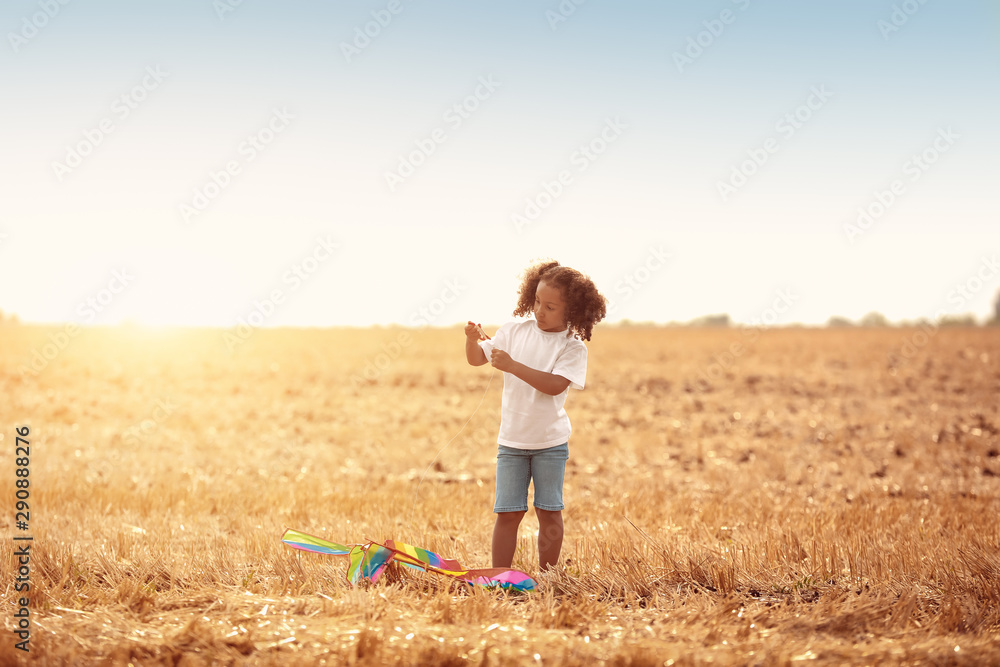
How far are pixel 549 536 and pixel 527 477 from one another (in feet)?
1.30

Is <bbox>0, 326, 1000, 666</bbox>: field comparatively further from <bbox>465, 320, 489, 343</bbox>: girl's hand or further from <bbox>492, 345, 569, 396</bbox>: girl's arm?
<bbox>465, 320, 489, 343</bbox>: girl's hand

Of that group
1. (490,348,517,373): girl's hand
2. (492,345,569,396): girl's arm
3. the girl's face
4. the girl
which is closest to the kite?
the girl

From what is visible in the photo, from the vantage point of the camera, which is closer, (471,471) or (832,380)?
(471,471)

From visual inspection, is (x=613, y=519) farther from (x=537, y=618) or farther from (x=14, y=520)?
(x=14, y=520)

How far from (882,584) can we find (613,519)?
100 inches

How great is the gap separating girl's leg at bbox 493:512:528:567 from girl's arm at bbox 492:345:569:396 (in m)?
0.86

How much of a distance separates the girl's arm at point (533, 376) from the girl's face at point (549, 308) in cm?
34

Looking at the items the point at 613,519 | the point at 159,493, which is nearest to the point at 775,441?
the point at 613,519

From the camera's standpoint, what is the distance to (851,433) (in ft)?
45.0

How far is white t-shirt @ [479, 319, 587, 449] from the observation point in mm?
4207

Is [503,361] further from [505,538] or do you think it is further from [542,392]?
[505,538]

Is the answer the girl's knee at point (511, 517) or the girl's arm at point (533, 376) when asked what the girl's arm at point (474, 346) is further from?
the girl's knee at point (511, 517)

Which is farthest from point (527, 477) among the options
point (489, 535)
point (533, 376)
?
point (489, 535)

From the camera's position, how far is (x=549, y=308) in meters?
4.24
